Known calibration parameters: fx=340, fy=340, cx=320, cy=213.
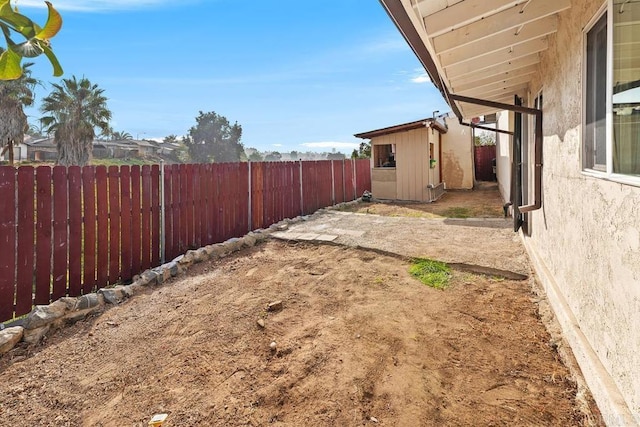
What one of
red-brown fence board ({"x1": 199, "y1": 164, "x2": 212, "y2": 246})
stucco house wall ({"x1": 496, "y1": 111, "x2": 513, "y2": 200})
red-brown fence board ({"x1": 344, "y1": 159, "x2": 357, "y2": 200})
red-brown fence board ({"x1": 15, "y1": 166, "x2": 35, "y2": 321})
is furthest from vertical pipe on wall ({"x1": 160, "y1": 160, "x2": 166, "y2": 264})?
stucco house wall ({"x1": 496, "y1": 111, "x2": 513, "y2": 200})

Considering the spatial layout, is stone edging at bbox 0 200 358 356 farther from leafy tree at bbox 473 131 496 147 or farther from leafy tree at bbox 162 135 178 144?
leafy tree at bbox 162 135 178 144

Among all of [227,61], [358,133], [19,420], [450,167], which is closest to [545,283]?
[19,420]

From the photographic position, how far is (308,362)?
2566 millimetres

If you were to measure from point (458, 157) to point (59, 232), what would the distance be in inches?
597

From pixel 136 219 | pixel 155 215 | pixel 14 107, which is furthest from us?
pixel 14 107

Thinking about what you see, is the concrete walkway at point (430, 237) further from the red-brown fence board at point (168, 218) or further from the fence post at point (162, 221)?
the fence post at point (162, 221)

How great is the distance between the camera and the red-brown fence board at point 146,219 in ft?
16.5

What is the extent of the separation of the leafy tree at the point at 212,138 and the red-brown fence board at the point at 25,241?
149 feet

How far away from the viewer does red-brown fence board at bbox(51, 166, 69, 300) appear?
156 inches

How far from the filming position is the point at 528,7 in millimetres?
2717

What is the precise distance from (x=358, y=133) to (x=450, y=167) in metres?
5.12

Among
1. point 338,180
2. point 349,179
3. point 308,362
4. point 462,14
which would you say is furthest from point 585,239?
point 349,179

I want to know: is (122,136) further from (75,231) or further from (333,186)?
(75,231)

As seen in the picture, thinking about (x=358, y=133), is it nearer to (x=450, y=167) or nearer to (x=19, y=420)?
(x=450, y=167)
